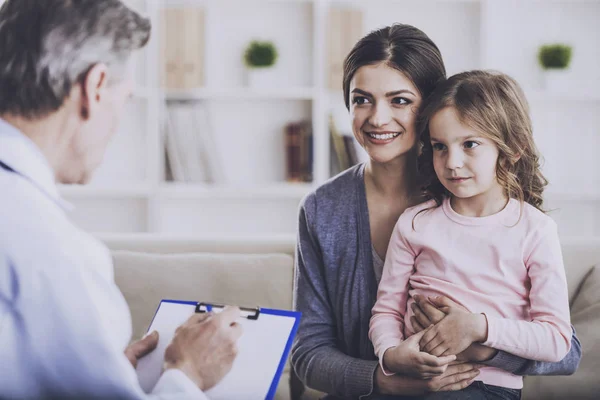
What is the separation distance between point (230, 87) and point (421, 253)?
82.6 inches

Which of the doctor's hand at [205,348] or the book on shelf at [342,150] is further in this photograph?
the book on shelf at [342,150]

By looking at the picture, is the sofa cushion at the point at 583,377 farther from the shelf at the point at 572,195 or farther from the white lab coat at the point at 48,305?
the shelf at the point at 572,195

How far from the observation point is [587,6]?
3211 millimetres

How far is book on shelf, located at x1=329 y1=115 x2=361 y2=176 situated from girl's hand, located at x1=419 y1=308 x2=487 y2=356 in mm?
1930

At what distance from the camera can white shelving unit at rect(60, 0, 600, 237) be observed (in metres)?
3.14

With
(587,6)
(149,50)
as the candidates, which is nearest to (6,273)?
(149,50)

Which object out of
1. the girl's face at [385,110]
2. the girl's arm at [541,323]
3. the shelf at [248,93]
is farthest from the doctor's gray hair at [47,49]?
the shelf at [248,93]

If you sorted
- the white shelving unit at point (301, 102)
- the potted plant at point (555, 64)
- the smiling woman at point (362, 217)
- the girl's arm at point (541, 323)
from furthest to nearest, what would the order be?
the white shelving unit at point (301, 102) < the potted plant at point (555, 64) < the smiling woman at point (362, 217) < the girl's arm at point (541, 323)

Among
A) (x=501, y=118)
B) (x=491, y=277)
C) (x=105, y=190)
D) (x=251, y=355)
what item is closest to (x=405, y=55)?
(x=501, y=118)

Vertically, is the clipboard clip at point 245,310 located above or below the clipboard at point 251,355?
above

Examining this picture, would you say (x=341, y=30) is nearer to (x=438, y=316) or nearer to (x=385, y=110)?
(x=385, y=110)

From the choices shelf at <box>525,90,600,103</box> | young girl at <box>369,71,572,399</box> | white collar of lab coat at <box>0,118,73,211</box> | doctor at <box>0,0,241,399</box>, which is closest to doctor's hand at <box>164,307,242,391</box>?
doctor at <box>0,0,241,399</box>

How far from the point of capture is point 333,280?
1.50 metres

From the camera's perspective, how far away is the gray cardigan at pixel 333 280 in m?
1.46
